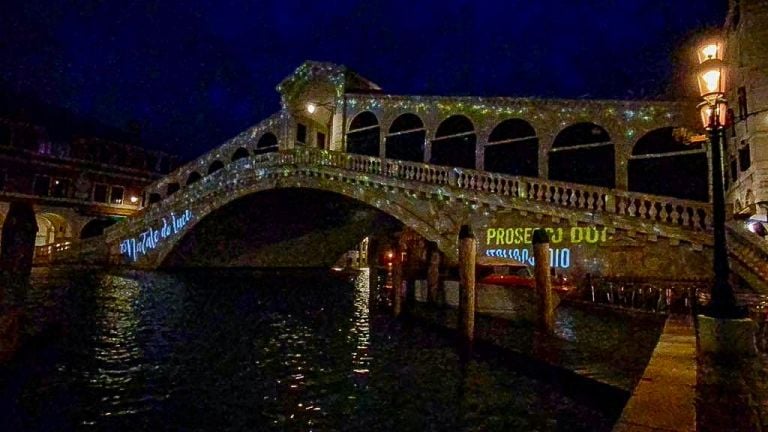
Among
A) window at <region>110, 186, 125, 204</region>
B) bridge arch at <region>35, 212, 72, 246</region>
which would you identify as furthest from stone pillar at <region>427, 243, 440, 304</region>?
window at <region>110, 186, 125, 204</region>

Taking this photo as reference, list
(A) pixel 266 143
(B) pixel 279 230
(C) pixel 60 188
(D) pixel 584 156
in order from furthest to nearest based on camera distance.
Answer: (C) pixel 60 188 < (B) pixel 279 230 < (A) pixel 266 143 < (D) pixel 584 156

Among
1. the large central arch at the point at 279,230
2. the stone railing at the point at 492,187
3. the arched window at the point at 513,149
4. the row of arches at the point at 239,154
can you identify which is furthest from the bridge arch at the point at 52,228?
the arched window at the point at 513,149

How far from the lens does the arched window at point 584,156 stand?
14727 mm

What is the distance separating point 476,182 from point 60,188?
2650cm

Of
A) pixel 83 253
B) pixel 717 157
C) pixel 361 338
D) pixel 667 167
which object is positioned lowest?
pixel 361 338

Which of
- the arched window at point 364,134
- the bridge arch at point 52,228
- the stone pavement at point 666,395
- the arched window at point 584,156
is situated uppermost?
the arched window at point 364,134

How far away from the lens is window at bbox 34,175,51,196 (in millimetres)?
27594

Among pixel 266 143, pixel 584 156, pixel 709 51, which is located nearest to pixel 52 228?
pixel 266 143

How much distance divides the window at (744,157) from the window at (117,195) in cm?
3322

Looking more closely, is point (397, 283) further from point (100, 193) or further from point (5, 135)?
point (100, 193)

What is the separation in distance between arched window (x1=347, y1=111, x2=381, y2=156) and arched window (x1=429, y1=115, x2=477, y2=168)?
3.26 meters

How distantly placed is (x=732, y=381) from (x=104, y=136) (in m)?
37.5

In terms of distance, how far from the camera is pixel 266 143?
2536 centimetres

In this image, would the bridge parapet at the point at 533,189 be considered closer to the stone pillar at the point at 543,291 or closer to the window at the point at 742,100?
the window at the point at 742,100
